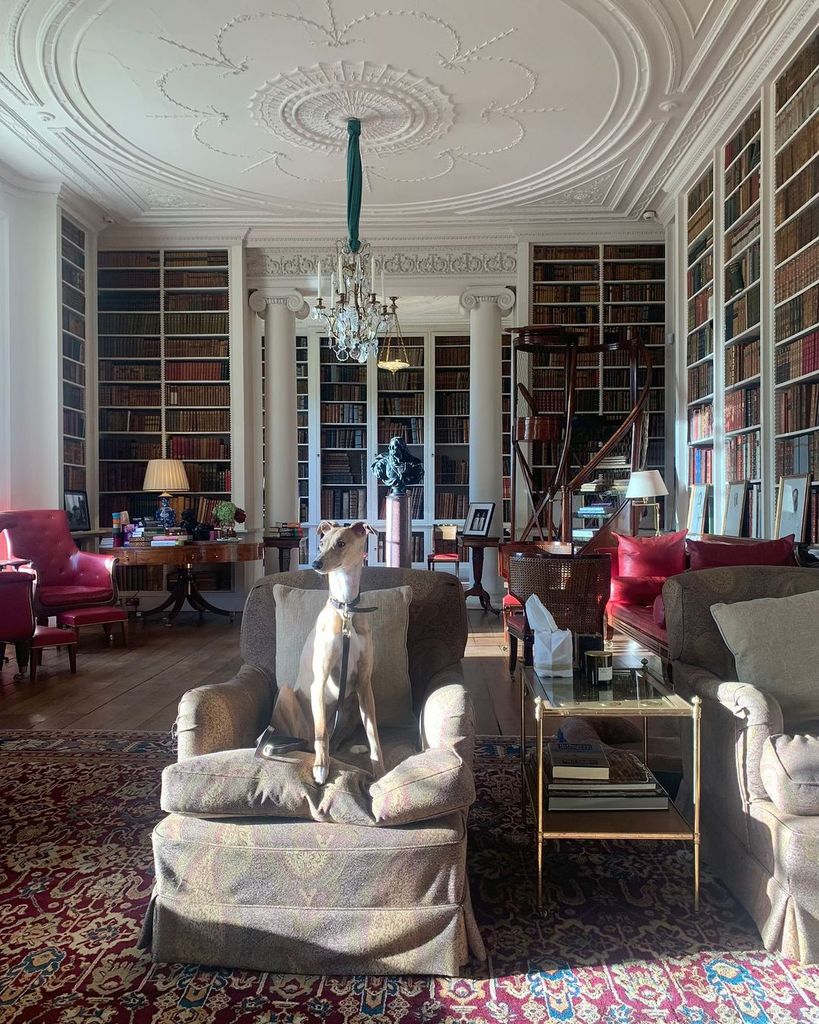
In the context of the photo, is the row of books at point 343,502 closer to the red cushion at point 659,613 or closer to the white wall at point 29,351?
the white wall at point 29,351

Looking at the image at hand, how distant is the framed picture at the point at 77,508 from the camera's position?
6531mm

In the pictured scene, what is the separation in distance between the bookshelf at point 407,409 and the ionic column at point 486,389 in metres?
2.19

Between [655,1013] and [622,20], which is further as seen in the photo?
[622,20]

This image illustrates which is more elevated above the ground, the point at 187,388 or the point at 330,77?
the point at 330,77

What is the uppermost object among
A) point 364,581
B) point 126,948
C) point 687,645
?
point 364,581

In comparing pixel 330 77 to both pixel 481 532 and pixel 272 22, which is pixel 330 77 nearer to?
pixel 272 22

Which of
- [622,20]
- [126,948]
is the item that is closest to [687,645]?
[126,948]

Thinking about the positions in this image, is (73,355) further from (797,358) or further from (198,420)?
(797,358)

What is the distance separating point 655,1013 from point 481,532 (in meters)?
5.58

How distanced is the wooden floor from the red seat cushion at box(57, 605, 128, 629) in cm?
25

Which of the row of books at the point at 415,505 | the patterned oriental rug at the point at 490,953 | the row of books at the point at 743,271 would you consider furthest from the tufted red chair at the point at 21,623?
the row of books at the point at 415,505

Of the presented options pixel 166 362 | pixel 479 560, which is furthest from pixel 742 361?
pixel 166 362

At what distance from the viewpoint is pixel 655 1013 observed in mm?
1536

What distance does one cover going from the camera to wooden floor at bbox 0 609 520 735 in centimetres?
361
